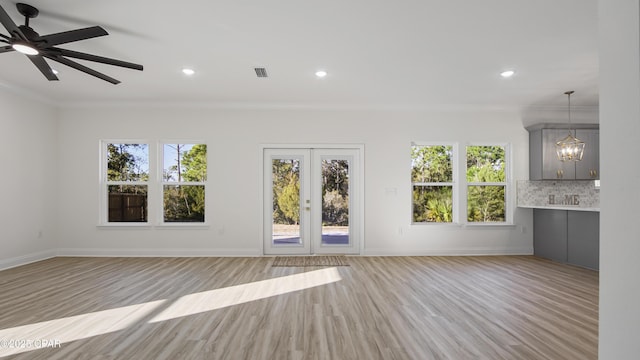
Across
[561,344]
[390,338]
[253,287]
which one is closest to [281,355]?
[390,338]

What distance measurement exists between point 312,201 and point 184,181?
2465 millimetres

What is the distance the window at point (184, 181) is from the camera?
6.32 m

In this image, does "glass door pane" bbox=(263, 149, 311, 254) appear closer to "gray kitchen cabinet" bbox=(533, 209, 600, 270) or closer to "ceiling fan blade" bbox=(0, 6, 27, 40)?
"ceiling fan blade" bbox=(0, 6, 27, 40)

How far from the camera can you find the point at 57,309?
3342 mm

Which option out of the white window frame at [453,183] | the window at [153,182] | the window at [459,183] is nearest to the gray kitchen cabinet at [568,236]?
the window at [459,183]

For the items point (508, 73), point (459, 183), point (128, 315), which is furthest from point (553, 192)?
point (128, 315)

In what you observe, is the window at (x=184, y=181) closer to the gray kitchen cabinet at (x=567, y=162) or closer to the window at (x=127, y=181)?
the window at (x=127, y=181)

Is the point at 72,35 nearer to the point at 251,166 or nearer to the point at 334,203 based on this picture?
the point at 251,166

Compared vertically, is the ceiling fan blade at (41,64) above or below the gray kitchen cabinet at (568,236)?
above

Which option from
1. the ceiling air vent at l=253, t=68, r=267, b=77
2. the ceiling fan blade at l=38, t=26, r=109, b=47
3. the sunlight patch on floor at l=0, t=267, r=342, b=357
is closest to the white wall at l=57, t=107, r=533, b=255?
the ceiling air vent at l=253, t=68, r=267, b=77

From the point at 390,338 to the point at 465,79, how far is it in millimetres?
3882

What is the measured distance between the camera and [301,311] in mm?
3287

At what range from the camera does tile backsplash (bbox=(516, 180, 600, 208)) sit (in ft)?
20.9

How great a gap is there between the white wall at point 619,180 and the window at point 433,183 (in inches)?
225
